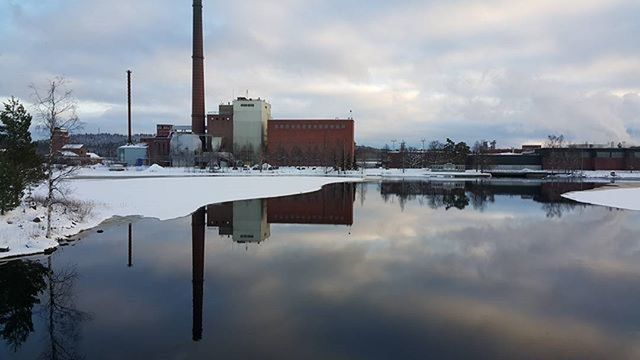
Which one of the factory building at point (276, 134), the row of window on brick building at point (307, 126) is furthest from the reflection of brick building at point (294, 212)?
the row of window on brick building at point (307, 126)

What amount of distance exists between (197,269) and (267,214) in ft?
41.4

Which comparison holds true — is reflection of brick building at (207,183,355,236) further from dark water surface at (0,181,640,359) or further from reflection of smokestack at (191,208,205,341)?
dark water surface at (0,181,640,359)

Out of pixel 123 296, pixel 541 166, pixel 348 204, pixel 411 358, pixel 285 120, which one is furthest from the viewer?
pixel 285 120

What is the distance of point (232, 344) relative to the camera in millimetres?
8250

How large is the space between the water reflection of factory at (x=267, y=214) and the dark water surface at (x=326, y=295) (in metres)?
0.33

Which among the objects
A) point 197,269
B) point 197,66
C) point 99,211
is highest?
point 197,66

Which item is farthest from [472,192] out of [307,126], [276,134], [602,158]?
[276,134]

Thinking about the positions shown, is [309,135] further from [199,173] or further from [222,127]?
[199,173]

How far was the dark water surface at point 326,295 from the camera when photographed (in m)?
8.30

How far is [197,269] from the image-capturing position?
44.9ft

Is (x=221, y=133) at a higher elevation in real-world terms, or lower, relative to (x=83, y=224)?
higher

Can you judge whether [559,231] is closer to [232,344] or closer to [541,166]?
[232,344]

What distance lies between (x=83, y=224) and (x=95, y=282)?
9.85m

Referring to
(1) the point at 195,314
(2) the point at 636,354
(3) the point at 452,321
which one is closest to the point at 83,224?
(1) the point at 195,314
